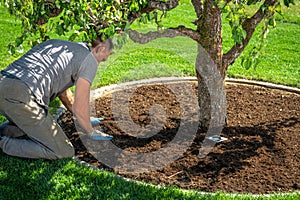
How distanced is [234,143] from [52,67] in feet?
5.87

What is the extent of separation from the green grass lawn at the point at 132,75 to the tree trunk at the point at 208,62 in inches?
28.7

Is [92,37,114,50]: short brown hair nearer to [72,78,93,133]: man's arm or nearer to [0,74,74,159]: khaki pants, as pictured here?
[72,78,93,133]: man's arm

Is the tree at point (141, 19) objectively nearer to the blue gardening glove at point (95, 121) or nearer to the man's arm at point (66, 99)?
the man's arm at point (66, 99)

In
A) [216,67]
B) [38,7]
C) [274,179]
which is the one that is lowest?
[274,179]

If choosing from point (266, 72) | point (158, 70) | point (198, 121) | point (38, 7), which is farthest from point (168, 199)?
point (266, 72)

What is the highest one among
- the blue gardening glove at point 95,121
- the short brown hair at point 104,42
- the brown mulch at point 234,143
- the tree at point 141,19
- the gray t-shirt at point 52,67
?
the tree at point 141,19

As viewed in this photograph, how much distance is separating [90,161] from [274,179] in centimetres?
156

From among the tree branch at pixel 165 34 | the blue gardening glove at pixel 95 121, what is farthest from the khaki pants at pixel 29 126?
the tree branch at pixel 165 34

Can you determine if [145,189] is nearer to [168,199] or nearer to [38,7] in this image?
[168,199]

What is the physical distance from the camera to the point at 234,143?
4578mm

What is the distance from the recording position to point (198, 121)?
4945 mm

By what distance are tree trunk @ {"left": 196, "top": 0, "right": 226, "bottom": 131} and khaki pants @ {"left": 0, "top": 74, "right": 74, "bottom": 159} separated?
4.64ft

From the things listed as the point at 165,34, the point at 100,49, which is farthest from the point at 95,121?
the point at 165,34

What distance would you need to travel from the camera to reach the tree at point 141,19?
3650 mm
